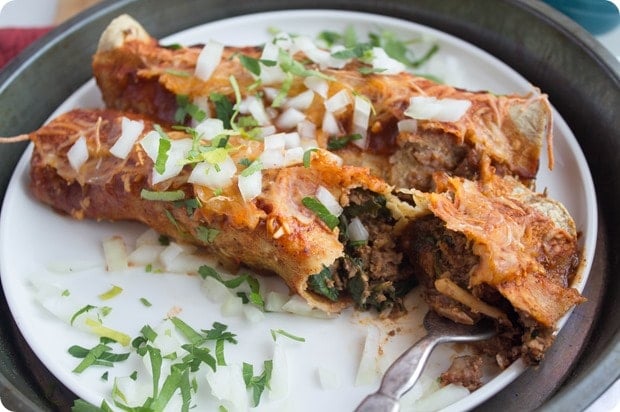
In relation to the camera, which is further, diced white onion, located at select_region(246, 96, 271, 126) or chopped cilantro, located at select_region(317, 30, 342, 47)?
chopped cilantro, located at select_region(317, 30, 342, 47)

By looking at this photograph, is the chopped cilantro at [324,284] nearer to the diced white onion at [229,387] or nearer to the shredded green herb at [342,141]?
the diced white onion at [229,387]

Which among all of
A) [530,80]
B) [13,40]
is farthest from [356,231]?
[13,40]

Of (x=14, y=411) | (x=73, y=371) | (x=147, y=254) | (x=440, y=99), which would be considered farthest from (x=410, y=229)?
(x=14, y=411)

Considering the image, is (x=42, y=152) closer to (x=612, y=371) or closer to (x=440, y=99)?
(x=440, y=99)

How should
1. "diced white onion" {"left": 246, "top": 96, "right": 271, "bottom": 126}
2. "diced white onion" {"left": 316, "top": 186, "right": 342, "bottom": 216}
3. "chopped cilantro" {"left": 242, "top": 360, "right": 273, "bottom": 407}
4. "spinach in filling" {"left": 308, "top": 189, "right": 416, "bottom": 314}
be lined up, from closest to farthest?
"chopped cilantro" {"left": 242, "top": 360, "right": 273, "bottom": 407} → "diced white onion" {"left": 316, "top": 186, "right": 342, "bottom": 216} → "spinach in filling" {"left": 308, "top": 189, "right": 416, "bottom": 314} → "diced white onion" {"left": 246, "top": 96, "right": 271, "bottom": 126}

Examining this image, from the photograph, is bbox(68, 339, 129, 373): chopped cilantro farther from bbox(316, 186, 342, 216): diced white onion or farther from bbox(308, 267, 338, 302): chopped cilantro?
bbox(316, 186, 342, 216): diced white onion

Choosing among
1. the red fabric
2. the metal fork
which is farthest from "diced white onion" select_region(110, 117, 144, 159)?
the red fabric
